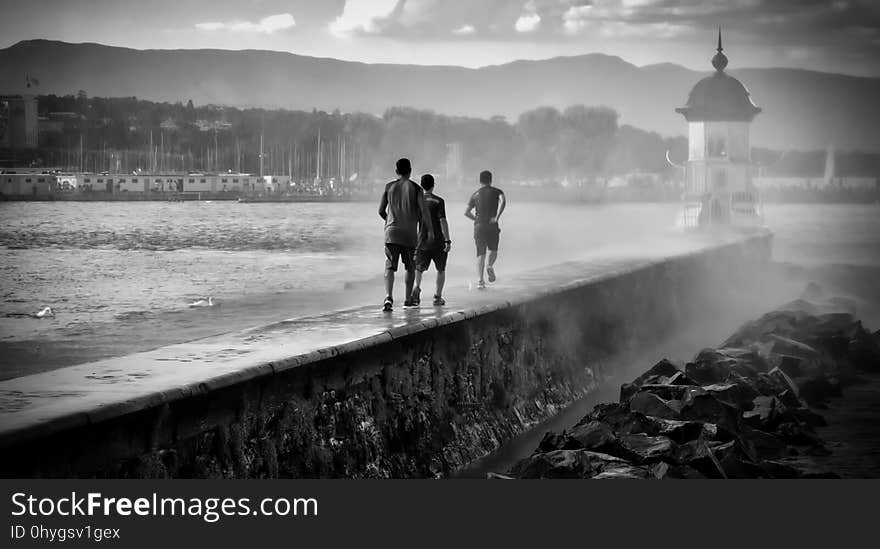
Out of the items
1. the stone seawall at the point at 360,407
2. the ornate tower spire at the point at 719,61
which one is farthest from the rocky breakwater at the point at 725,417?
the ornate tower spire at the point at 719,61

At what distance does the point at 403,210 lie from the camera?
48.3ft

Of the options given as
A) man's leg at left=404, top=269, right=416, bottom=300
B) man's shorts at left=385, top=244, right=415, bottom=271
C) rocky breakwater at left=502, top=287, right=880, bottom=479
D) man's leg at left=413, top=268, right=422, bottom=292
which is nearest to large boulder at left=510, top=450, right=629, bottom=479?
rocky breakwater at left=502, top=287, right=880, bottom=479

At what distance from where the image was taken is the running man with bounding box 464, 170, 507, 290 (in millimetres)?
19875

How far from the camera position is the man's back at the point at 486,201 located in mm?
19875

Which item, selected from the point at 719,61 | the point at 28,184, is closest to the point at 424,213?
the point at 719,61

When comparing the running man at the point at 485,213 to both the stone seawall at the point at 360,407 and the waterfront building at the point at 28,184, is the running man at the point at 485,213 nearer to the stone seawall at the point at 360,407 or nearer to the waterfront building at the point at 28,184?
the stone seawall at the point at 360,407

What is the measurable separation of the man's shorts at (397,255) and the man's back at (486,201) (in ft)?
15.7

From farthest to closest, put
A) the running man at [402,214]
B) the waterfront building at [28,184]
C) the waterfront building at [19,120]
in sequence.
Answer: the waterfront building at [28,184], the waterfront building at [19,120], the running man at [402,214]

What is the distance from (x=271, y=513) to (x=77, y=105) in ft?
514

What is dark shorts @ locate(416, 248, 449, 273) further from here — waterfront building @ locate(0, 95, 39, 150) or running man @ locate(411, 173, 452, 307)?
waterfront building @ locate(0, 95, 39, 150)

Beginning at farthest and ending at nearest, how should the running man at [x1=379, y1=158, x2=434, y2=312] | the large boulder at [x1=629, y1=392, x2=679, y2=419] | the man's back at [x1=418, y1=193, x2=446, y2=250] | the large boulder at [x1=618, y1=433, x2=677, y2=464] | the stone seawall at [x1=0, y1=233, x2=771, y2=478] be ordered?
the man's back at [x1=418, y1=193, x2=446, y2=250]
the running man at [x1=379, y1=158, x2=434, y2=312]
the large boulder at [x1=629, y1=392, x2=679, y2=419]
the large boulder at [x1=618, y1=433, x2=677, y2=464]
the stone seawall at [x1=0, y1=233, x2=771, y2=478]

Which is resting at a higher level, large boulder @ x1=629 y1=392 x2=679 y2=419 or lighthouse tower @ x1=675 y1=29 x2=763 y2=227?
lighthouse tower @ x1=675 y1=29 x2=763 y2=227

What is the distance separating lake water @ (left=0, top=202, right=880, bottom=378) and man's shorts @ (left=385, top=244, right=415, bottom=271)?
0.99m

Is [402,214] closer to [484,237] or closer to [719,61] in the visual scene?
[484,237]
